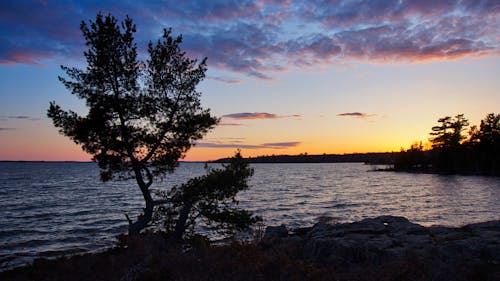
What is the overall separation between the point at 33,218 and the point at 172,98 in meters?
26.9

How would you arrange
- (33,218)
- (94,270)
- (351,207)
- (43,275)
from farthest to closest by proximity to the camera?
(351,207) → (33,218) → (43,275) → (94,270)

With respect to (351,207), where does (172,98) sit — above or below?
above

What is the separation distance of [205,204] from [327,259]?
609cm

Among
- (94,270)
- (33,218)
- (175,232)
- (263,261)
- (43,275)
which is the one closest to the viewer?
(263,261)

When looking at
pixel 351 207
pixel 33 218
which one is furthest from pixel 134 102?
pixel 351 207

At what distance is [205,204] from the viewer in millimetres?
16453

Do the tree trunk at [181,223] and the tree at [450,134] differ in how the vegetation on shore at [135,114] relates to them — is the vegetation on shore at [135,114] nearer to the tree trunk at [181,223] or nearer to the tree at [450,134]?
the tree trunk at [181,223]

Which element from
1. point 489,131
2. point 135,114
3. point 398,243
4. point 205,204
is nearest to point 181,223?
point 205,204

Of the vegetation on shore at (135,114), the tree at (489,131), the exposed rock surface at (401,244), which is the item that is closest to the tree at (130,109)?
the vegetation on shore at (135,114)

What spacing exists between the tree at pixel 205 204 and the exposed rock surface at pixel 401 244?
2.09m

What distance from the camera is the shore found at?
8469mm

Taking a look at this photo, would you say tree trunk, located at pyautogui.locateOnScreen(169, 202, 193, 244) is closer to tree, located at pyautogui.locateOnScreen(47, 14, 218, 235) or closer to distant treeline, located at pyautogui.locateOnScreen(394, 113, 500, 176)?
tree, located at pyautogui.locateOnScreen(47, 14, 218, 235)

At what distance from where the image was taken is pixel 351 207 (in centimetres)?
4066

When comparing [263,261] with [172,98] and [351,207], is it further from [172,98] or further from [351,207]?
[351,207]
